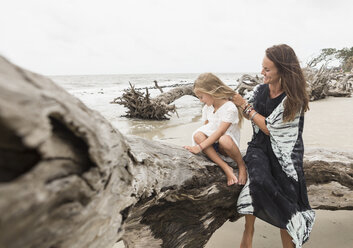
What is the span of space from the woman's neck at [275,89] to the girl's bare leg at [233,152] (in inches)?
24.5

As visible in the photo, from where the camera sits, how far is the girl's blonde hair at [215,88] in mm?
2514

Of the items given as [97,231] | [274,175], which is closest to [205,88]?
[274,175]

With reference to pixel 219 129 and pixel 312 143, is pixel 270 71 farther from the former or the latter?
pixel 312 143

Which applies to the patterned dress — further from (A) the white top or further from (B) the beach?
(B) the beach

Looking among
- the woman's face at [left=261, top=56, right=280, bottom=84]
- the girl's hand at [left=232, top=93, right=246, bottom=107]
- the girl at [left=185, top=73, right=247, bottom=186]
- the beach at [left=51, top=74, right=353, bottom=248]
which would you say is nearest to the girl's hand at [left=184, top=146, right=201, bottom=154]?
the girl at [left=185, top=73, right=247, bottom=186]

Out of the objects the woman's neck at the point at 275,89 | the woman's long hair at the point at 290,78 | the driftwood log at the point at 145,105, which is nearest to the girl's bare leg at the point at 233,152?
the woman's long hair at the point at 290,78

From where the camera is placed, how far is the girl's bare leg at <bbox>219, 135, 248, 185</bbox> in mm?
2267

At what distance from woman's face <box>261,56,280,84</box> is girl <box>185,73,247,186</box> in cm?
36

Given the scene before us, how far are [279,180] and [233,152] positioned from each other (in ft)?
1.63

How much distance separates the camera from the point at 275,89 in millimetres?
2410

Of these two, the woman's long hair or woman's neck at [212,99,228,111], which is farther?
woman's neck at [212,99,228,111]

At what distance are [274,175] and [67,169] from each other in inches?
78.4

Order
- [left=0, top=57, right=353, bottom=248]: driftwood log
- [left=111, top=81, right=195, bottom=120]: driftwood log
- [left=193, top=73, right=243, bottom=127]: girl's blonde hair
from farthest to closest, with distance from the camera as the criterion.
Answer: [left=111, top=81, right=195, bottom=120]: driftwood log → [left=193, top=73, right=243, bottom=127]: girl's blonde hair → [left=0, top=57, right=353, bottom=248]: driftwood log

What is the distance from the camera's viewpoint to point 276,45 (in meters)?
2.30
